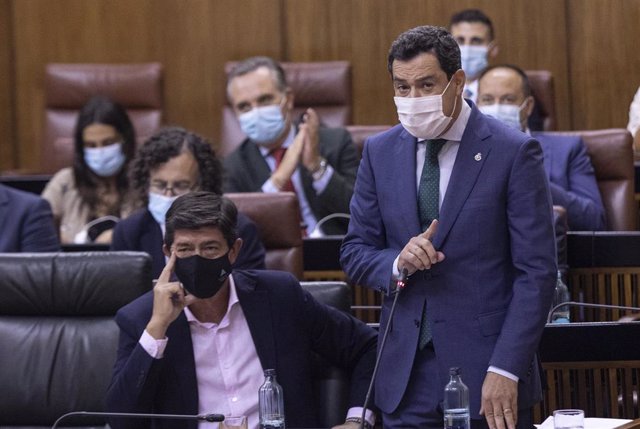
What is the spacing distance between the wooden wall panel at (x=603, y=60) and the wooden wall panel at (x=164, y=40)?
4.83 feet

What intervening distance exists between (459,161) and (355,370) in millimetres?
614

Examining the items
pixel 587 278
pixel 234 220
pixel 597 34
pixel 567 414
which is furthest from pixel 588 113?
pixel 567 414

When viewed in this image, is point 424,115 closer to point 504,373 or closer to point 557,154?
point 504,373

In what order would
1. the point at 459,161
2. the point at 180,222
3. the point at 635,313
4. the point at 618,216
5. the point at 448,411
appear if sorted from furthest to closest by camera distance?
the point at 618,216
the point at 635,313
the point at 180,222
the point at 459,161
the point at 448,411

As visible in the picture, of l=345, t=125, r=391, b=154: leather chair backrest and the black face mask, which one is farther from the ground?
l=345, t=125, r=391, b=154: leather chair backrest

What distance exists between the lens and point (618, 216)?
4.46 meters

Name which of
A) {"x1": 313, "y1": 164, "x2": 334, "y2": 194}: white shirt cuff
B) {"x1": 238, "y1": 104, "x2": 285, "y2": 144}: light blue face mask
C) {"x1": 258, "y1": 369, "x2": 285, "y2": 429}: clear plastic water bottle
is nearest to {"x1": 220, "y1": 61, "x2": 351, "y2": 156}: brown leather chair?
{"x1": 238, "y1": 104, "x2": 285, "y2": 144}: light blue face mask

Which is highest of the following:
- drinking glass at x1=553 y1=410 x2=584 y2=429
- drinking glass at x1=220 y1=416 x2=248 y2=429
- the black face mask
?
the black face mask

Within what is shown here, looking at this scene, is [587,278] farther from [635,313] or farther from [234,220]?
[234,220]

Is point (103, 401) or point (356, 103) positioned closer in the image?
point (103, 401)

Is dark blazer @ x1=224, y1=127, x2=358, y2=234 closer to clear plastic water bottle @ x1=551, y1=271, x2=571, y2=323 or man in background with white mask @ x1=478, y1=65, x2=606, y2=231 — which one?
man in background with white mask @ x1=478, y1=65, x2=606, y2=231

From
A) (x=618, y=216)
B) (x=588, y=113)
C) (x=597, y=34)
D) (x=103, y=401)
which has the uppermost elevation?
(x=597, y=34)

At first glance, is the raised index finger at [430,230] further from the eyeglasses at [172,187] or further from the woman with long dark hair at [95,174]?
the woman with long dark hair at [95,174]

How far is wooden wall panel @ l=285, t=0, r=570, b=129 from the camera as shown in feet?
19.6
